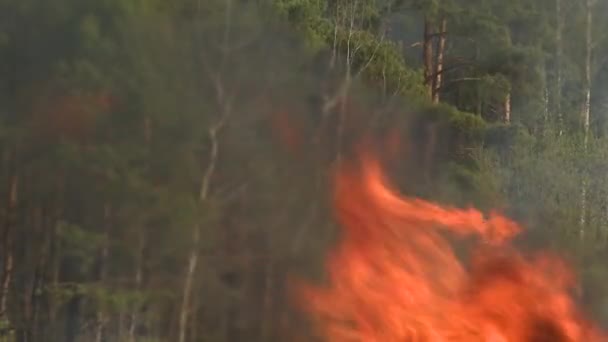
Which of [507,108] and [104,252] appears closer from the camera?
[104,252]

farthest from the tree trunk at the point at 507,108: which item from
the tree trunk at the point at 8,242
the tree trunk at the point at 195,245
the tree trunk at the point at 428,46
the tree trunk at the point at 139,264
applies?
the tree trunk at the point at 139,264

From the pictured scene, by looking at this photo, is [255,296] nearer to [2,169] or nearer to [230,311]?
[230,311]

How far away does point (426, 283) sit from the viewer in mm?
7562

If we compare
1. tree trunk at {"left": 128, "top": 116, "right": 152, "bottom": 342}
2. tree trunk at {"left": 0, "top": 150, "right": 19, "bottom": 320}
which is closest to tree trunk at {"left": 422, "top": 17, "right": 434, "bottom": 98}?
tree trunk at {"left": 0, "top": 150, "right": 19, "bottom": 320}

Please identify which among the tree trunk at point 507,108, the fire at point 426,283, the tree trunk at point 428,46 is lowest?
the fire at point 426,283

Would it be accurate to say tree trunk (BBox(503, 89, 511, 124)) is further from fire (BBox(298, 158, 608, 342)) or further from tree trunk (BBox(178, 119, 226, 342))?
tree trunk (BBox(178, 119, 226, 342))

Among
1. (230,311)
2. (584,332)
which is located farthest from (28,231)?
(584,332)

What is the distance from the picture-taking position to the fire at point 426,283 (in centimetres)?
735

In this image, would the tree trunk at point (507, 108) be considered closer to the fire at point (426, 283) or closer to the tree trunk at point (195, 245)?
the fire at point (426, 283)

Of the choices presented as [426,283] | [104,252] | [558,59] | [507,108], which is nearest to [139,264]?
[104,252]

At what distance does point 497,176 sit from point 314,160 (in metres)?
4.22

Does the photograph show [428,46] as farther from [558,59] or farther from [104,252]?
[104,252]

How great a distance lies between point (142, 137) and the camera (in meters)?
6.82

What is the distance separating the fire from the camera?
7348 millimetres
